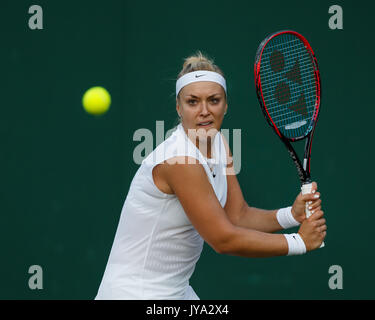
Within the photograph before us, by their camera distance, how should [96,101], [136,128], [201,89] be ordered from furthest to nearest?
[136,128]
[96,101]
[201,89]

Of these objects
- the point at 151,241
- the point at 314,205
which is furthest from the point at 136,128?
the point at 314,205

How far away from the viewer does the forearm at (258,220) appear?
2465 millimetres

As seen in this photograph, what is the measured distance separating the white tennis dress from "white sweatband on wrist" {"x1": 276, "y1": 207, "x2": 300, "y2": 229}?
30 centimetres

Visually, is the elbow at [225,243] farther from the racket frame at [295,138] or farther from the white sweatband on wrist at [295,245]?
the racket frame at [295,138]

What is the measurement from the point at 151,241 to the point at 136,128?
132cm

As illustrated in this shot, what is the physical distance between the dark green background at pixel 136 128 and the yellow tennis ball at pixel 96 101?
9cm

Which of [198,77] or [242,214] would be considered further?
[242,214]

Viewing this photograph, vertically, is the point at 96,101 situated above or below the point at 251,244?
above

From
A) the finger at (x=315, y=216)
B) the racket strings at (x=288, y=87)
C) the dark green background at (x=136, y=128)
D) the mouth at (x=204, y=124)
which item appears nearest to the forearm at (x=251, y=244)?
the finger at (x=315, y=216)

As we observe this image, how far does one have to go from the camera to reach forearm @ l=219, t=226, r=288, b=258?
2012mm

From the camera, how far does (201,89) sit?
7.41 feet

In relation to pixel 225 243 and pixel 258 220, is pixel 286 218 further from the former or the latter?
pixel 225 243

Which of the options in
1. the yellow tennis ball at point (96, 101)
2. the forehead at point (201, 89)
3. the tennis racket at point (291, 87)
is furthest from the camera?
the yellow tennis ball at point (96, 101)

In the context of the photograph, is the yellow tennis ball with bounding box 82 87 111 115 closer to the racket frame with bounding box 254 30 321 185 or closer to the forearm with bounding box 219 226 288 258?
the racket frame with bounding box 254 30 321 185
